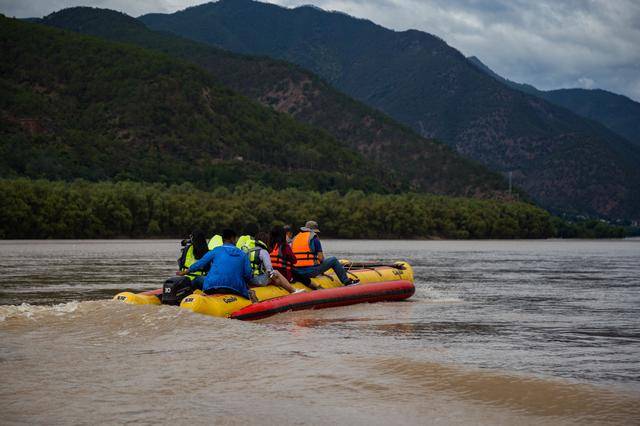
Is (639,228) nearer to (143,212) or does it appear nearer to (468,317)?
(143,212)

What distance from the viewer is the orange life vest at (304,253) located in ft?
64.5

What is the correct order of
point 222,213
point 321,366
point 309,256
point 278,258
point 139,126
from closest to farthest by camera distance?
1. point 321,366
2. point 278,258
3. point 309,256
4. point 222,213
5. point 139,126

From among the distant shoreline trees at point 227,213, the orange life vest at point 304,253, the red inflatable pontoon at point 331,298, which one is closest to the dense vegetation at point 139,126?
the distant shoreline trees at point 227,213

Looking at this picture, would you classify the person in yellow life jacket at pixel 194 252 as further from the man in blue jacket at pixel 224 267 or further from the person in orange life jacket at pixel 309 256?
the person in orange life jacket at pixel 309 256

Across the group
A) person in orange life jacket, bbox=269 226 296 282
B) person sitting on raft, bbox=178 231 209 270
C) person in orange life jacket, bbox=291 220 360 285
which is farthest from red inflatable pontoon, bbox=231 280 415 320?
person sitting on raft, bbox=178 231 209 270

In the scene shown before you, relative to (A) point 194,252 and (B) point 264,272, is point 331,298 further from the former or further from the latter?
(A) point 194,252

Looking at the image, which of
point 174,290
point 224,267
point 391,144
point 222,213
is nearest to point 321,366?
point 224,267

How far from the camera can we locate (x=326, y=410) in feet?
30.2

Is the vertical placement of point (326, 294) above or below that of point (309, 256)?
below

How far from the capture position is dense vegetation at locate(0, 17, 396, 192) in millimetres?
113750

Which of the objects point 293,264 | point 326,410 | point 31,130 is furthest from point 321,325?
point 31,130

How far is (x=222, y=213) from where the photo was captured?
3479 inches

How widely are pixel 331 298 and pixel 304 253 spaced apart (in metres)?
1.32

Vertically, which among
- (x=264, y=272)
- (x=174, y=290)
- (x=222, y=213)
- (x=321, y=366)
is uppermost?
(x=222, y=213)
